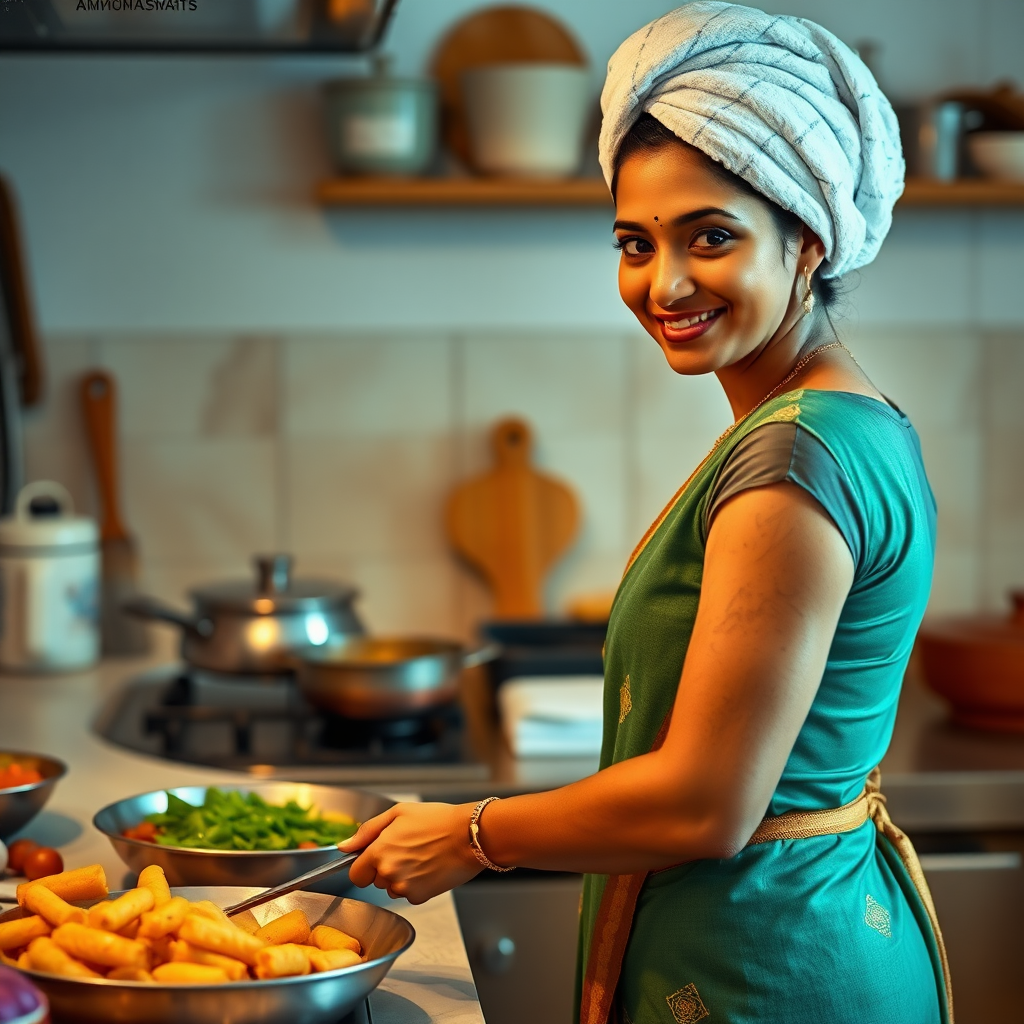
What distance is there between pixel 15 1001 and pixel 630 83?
2.31ft

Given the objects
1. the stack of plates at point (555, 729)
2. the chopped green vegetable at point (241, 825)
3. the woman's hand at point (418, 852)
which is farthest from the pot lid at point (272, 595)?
the woman's hand at point (418, 852)

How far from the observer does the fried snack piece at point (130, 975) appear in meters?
0.85

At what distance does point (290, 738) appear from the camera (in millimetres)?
1912

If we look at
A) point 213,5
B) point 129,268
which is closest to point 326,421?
point 129,268

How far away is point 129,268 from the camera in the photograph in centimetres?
233

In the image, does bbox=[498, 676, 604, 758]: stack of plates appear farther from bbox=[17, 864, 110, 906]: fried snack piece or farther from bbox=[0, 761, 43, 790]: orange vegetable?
bbox=[17, 864, 110, 906]: fried snack piece

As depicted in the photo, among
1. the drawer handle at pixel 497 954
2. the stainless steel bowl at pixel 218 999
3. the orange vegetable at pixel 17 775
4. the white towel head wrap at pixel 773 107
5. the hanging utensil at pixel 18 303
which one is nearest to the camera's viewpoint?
the stainless steel bowl at pixel 218 999

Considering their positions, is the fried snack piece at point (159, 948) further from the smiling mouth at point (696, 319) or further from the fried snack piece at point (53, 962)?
the smiling mouth at point (696, 319)

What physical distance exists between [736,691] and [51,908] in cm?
46

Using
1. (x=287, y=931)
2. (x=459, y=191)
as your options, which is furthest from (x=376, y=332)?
(x=287, y=931)

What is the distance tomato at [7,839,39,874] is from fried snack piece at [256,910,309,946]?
35cm

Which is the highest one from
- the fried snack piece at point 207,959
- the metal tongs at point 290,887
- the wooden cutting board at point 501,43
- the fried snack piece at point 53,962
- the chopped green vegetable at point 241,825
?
the wooden cutting board at point 501,43

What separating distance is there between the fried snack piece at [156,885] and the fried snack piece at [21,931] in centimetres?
7

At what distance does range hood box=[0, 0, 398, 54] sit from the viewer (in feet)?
4.12
